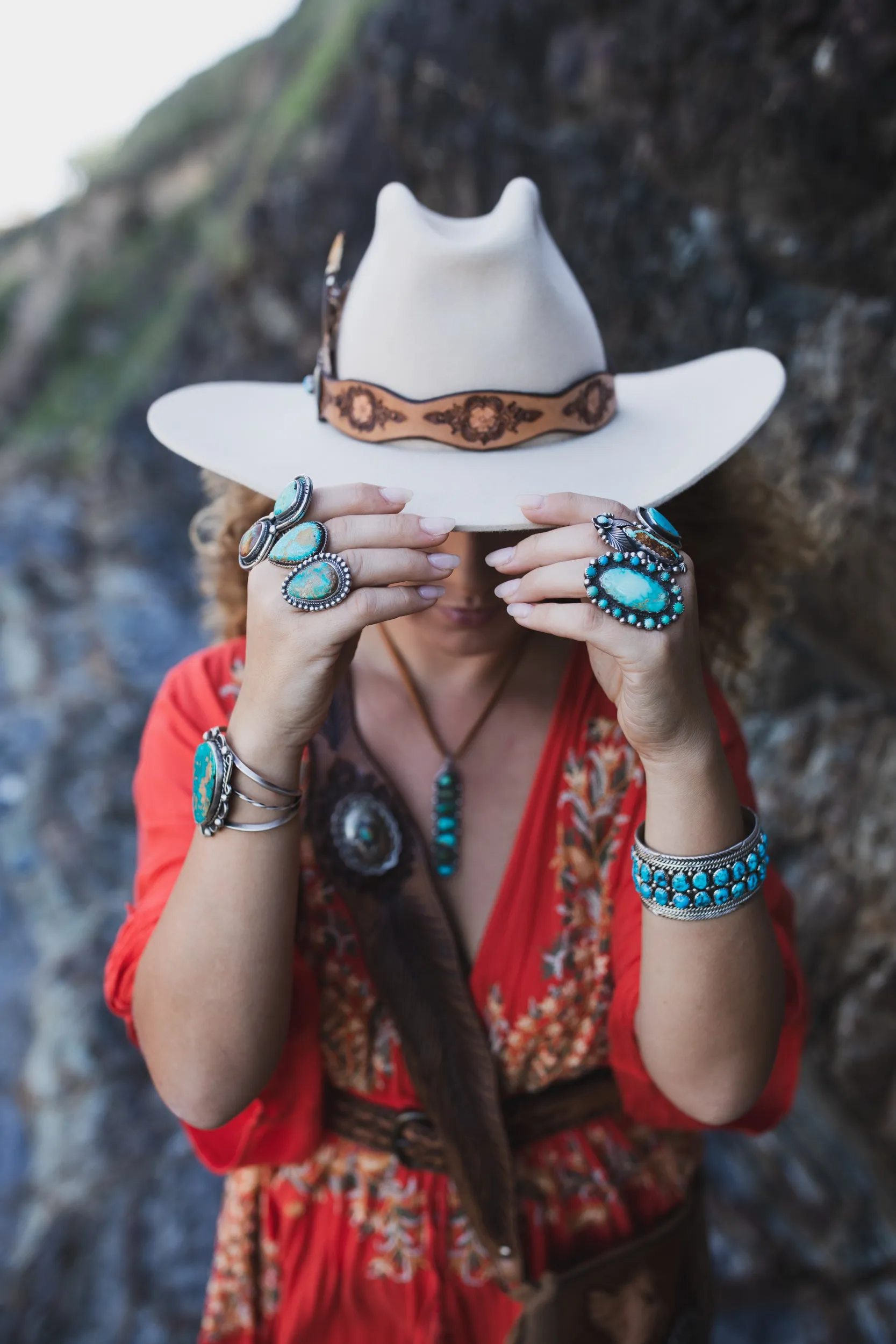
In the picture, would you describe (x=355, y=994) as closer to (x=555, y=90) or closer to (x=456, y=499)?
(x=456, y=499)

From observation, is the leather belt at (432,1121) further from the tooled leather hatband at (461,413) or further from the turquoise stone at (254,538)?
the tooled leather hatband at (461,413)

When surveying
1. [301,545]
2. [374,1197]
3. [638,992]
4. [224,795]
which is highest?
[301,545]

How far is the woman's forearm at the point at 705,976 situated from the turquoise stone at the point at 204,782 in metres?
0.55

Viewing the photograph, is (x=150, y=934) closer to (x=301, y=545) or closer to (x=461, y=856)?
(x=461, y=856)

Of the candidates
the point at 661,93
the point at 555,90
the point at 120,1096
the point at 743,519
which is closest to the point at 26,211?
the point at 555,90

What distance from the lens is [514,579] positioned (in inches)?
49.4

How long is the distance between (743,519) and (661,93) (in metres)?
2.16

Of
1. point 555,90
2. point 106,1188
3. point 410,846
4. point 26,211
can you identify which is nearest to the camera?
point 410,846

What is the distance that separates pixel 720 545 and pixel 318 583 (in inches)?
37.0

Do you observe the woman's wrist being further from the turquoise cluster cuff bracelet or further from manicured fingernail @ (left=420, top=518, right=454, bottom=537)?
the turquoise cluster cuff bracelet

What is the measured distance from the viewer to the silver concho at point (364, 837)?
154cm

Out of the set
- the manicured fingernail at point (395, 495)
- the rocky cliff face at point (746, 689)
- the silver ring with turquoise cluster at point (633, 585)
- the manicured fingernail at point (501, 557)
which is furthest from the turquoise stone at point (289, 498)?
the rocky cliff face at point (746, 689)

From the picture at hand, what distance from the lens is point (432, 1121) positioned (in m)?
1.59

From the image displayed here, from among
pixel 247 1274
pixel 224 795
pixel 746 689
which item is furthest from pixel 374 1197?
pixel 746 689
